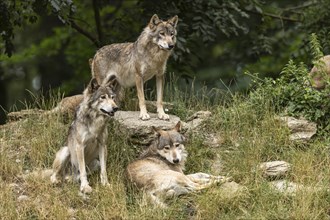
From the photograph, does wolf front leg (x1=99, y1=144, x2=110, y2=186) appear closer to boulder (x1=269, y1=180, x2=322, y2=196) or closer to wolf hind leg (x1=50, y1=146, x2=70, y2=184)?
wolf hind leg (x1=50, y1=146, x2=70, y2=184)

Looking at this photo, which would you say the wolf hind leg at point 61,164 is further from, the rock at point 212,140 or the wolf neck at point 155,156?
the rock at point 212,140

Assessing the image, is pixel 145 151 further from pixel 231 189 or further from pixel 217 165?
pixel 231 189

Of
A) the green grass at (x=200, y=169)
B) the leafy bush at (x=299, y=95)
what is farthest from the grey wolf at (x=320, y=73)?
the green grass at (x=200, y=169)

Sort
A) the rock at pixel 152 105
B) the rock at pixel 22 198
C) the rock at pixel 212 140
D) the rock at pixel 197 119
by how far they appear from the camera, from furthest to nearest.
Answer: the rock at pixel 152 105 → the rock at pixel 197 119 → the rock at pixel 212 140 → the rock at pixel 22 198

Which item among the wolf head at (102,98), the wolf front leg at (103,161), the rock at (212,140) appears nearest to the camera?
the wolf head at (102,98)

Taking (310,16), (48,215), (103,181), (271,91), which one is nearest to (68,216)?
(48,215)

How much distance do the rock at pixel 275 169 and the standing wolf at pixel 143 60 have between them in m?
2.10

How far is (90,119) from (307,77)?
3.78 m

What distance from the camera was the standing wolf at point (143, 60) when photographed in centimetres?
1237

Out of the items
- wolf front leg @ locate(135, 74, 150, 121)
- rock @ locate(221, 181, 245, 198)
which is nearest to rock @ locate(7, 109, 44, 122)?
wolf front leg @ locate(135, 74, 150, 121)

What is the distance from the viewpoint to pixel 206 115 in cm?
1288

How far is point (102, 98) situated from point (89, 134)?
59 centimetres

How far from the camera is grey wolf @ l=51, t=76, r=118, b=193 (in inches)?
432

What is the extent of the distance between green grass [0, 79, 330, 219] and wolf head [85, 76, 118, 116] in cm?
105
